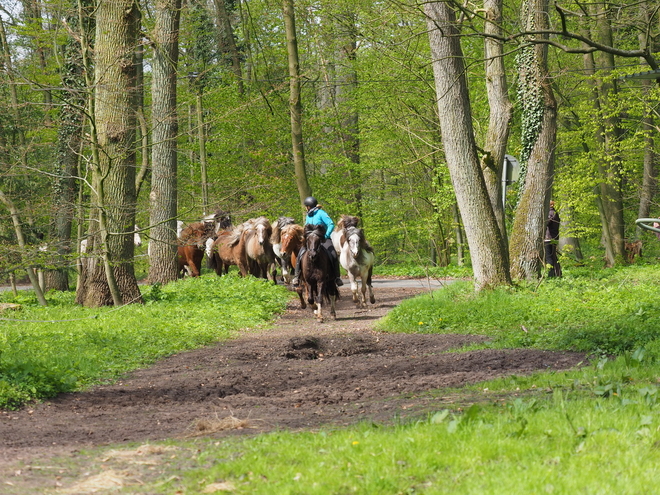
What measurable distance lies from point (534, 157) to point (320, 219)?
5192mm

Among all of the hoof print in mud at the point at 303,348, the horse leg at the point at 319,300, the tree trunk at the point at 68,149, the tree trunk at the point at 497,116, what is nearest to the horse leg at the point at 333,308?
the horse leg at the point at 319,300

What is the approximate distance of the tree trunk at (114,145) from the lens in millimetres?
15172

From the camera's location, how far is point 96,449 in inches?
240

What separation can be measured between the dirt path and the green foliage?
792 mm

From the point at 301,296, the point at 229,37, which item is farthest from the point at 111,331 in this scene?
the point at 229,37

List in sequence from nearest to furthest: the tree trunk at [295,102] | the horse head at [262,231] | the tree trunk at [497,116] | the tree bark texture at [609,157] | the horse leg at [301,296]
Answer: the tree trunk at [497,116], the horse leg at [301,296], the horse head at [262,231], the tree trunk at [295,102], the tree bark texture at [609,157]

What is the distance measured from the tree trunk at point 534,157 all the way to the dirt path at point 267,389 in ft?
18.0

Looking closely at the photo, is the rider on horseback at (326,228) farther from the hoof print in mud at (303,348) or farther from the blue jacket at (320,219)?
the hoof print in mud at (303,348)

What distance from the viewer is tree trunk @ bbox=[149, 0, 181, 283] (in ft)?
68.5

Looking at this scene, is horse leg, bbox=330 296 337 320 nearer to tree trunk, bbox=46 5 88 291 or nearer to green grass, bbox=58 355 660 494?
tree trunk, bbox=46 5 88 291

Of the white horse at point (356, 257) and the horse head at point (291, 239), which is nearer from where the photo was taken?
the horse head at point (291, 239)

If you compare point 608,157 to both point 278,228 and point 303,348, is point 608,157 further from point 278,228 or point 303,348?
point 303,348

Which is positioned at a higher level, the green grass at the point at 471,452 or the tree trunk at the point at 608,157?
the tree trunk at the point at 608,157

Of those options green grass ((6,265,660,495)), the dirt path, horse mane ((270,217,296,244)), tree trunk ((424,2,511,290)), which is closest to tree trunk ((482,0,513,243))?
tree trunk ((424,2,511,290))
